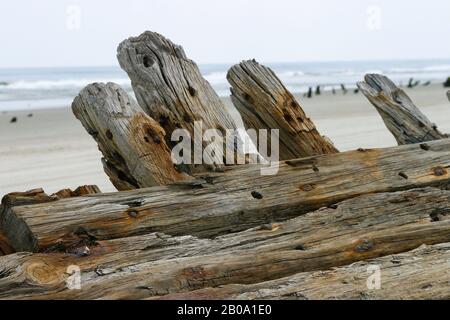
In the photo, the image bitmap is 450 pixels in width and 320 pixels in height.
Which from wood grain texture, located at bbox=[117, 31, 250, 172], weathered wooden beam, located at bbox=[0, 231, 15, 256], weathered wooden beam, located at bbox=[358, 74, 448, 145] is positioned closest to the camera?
weathered wooden beam, located at bbox=[0, 231, 15, 256]

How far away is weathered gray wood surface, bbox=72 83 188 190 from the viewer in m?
3.21

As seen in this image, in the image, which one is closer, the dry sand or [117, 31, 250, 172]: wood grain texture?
[117, 31, 250, 172]: wood grain texture

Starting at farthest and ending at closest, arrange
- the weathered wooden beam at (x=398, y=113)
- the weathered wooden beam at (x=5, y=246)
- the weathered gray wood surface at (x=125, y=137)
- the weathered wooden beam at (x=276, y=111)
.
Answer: the weathered wooden beam at (x=398, y=113)
the weathered wooden beam at (x=276, y=111)
the weathered gray wood surface at (x=125, y=137)
the weathered wooden beam at (x=5, y=246)

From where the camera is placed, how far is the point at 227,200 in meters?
2.84

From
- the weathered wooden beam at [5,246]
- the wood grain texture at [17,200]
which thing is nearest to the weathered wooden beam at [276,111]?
the wood grain texture at [17,200]

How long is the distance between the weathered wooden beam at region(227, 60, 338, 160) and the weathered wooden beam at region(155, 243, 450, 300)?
116cm

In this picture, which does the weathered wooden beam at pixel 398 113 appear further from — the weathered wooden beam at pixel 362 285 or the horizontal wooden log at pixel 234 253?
the weathered wooden beam at pixel 362 285

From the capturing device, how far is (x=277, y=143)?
3691 millimetres

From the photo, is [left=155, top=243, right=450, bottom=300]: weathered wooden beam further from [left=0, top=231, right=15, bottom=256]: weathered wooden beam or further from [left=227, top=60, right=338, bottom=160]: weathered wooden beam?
[left=227, top=60, right=338, bottom=160]: weathered wooden beam

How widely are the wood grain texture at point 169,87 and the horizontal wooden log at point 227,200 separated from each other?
445mm

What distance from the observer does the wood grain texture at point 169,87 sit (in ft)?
11.2

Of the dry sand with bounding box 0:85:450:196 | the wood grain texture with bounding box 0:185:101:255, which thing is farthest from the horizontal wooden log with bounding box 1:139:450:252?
the dry sand with bounding box 0:85:450:196
